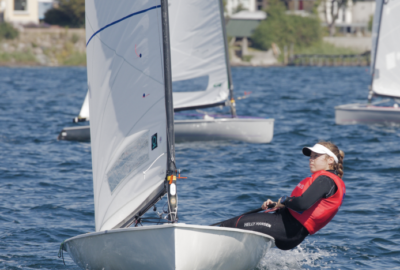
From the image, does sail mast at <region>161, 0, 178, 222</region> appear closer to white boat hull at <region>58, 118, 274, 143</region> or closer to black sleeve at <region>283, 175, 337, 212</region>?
black sleeve at <region>283, 175, 337, 212</region>

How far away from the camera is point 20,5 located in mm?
63031

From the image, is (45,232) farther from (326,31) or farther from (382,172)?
(326,31)

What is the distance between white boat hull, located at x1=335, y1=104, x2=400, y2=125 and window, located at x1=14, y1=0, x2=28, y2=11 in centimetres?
5442

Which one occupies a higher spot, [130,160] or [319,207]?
[130,160]

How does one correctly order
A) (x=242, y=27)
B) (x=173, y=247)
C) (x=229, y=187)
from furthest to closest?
1. (x=242, y=27)
2. (x=229, y=187)
3. (x=173, y=247)

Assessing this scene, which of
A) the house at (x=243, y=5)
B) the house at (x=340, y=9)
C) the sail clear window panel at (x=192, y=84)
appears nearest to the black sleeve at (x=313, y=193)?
the sail clear window panel at (x=192, y=84)

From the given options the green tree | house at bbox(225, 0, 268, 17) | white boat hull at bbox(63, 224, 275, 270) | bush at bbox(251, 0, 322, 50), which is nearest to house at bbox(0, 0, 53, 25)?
the green tree

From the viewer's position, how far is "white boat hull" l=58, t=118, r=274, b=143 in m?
12.0

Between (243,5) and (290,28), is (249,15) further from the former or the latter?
(243,5)

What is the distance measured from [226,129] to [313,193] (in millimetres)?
7702

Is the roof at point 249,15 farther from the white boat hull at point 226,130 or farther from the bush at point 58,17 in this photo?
the white boat hull at point 226,130

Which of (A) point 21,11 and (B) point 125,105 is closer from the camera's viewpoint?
(B) point 125,105

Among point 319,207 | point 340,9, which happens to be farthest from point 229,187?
point 340,9

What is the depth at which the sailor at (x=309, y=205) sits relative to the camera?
4.44 meters
